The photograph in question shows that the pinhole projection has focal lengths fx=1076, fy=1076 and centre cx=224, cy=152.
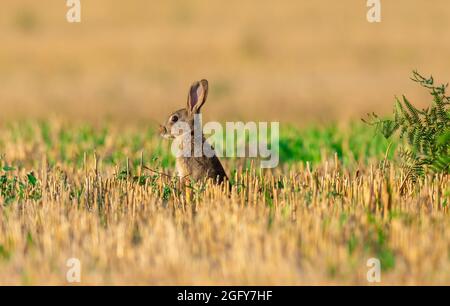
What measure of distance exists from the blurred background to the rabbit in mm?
7034

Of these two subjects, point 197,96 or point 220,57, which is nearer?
point 197,96

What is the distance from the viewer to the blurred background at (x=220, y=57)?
840 inches

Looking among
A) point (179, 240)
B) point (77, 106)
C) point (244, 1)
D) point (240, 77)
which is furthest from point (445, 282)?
point (244, 1)

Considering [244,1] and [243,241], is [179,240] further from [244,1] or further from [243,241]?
[244,1]

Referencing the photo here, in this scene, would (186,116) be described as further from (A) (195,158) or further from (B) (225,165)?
(B) (225,165)

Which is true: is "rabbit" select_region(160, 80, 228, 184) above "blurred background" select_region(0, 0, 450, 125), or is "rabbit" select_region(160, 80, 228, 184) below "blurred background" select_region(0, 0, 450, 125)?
below

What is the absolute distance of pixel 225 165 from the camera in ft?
40.5

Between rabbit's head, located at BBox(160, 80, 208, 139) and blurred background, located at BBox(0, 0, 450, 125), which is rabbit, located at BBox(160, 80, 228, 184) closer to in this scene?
rabbit's head, located at BBox(160, 80, 208, 139)

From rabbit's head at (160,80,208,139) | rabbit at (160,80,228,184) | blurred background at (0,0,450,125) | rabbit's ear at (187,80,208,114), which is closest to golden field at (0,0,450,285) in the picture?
blurred background at (0,0,450,125)

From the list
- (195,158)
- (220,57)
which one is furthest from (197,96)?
(220,57)

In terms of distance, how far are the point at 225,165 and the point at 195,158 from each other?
2.18 m

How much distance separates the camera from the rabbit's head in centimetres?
1040

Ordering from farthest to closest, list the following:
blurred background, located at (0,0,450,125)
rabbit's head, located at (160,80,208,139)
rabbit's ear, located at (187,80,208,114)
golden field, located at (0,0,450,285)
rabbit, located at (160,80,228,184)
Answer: blurred background, located at (0,0,450,125) → rabbit's head, located at (160,80,208,139) → rabbit's ear, located at (187,80,208,114) → rabbit, located at (160,80,228,184) → golden field, located at (0,0,450,285)

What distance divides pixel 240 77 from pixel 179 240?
758 inches
